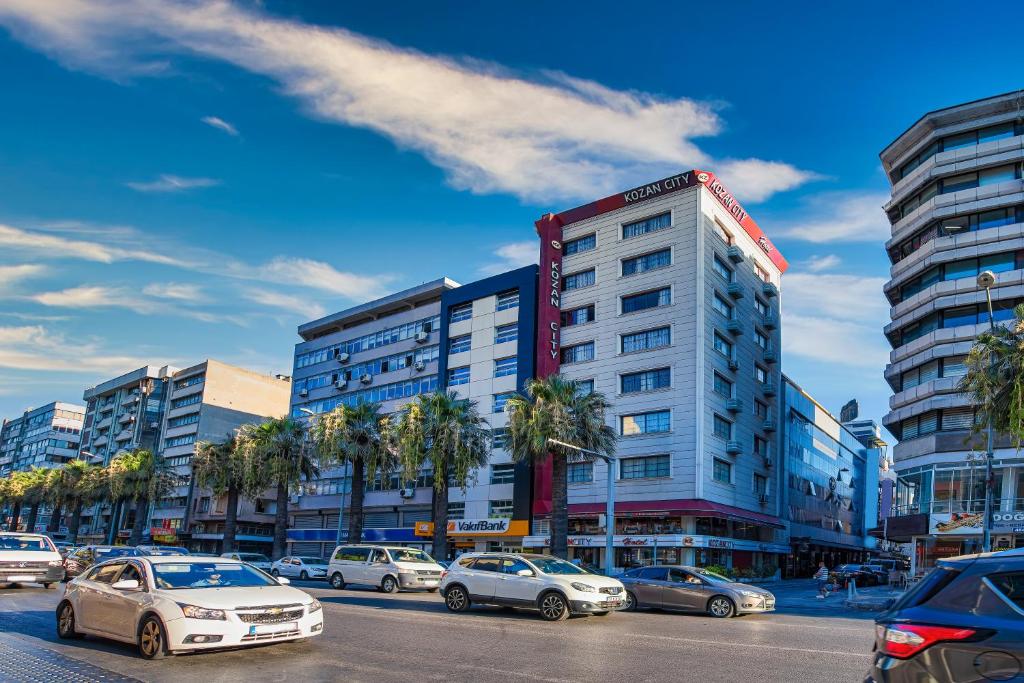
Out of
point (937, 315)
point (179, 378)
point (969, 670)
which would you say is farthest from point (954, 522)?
point (179, 378)

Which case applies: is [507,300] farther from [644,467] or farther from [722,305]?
[644,467]

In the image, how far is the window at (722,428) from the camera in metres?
51.5

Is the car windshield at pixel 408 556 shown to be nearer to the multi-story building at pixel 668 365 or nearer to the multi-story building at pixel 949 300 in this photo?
the multi-story building at pixel 668 365

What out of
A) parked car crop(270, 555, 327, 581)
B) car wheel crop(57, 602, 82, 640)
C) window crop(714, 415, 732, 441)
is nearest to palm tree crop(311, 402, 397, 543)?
parked car crop(270, 555, 327, 581)

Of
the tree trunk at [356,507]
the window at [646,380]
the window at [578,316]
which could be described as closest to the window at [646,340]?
the window at [646,380]

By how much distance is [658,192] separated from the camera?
177ft

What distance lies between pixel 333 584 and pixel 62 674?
21.9 meters

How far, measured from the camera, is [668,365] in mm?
50469

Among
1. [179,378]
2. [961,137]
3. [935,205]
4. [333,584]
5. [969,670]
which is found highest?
[961,137]

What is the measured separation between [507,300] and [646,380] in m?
13.8

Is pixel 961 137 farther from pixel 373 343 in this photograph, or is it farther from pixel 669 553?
pixel 373 343

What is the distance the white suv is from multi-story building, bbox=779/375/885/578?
156ft

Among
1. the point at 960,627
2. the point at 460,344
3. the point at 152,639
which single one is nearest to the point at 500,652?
the point at 152,639

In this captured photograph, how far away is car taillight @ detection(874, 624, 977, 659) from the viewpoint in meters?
5.48
